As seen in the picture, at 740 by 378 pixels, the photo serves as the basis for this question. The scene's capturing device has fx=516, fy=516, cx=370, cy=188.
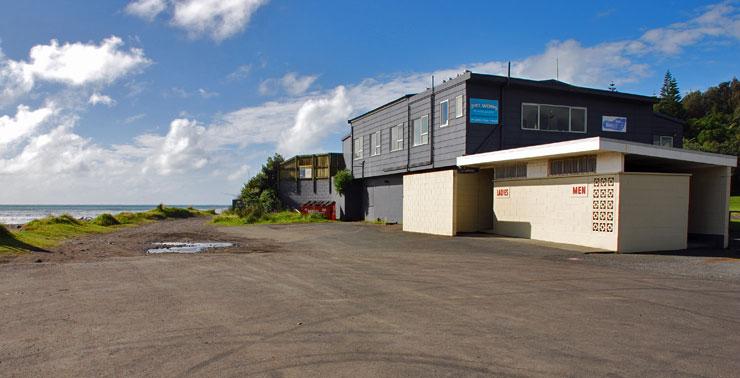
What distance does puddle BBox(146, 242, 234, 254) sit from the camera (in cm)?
1576

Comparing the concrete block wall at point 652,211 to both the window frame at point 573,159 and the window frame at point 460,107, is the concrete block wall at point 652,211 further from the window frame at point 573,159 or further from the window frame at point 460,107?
the window frame at point 460,107

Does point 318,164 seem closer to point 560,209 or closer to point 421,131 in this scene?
point 421,131

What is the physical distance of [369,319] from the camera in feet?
21.9

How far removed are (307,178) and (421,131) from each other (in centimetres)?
1465

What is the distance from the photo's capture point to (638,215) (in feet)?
50.1

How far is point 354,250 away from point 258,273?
500 centimetres

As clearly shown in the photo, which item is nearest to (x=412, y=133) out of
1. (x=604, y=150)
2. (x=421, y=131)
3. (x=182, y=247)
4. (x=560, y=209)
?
(x=421, y=131)

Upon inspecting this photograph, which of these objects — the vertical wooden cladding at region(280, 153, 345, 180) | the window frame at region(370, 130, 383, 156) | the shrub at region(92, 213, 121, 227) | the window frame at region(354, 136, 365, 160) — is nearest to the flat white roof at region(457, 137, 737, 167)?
the window frame at region(370, 130, 383, 156)

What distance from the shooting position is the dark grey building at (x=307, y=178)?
118 ft

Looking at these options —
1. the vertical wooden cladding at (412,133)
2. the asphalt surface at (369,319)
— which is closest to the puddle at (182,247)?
the asphalt surface at (369,319)

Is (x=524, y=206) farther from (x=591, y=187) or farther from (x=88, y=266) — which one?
(x=88, y=266)

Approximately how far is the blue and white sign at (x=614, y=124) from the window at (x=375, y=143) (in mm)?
11886

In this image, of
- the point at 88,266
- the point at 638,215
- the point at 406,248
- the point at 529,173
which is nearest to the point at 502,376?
the point at 88,266

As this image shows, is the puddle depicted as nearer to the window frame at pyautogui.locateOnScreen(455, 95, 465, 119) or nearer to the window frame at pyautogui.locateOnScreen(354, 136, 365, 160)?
the window frame at pyautogui.locateOnScreen(455, 95, 465, 119)
